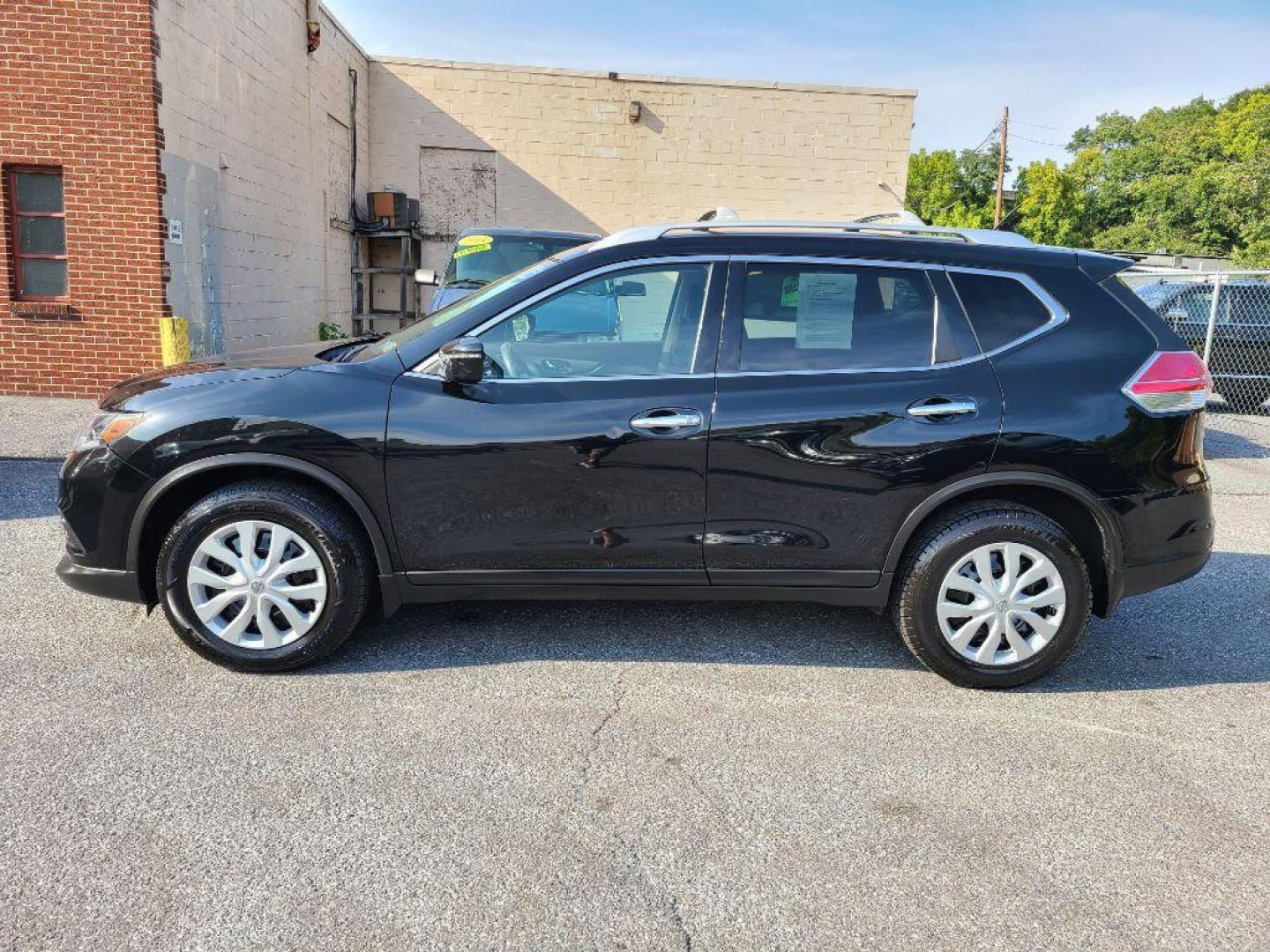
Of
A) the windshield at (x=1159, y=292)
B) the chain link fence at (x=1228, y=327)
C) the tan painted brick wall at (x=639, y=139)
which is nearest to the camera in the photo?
the chain link fence at (x=1228, y=327)

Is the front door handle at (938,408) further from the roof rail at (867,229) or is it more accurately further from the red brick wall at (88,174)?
the red brick wall at (88,174)

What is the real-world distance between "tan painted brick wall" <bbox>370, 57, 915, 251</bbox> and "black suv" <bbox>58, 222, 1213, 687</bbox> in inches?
639

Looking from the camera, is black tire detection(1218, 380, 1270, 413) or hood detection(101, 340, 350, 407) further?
black tire detection(1218, 380, 1270, 413)

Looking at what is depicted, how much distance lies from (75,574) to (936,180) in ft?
237

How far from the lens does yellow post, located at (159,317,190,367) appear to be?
1007 centimetres

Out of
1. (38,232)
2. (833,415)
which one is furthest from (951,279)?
(38,232)

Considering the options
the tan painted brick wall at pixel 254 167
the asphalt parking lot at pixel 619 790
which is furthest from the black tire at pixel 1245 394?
the tan painted brick wall at pixel 254 167

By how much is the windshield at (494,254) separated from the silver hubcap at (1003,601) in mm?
6880

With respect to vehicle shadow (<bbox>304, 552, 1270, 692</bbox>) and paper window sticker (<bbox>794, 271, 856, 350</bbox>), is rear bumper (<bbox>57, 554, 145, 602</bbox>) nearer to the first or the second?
vehicle shadow (<bbox>304, 552, 1270, 692</bbox>)

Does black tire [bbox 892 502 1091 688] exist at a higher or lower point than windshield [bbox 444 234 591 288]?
lower

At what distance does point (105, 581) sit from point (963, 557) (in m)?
3.46

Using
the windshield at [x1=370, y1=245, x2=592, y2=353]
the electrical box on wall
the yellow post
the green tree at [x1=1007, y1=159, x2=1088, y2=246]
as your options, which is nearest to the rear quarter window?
the windshield at [x1=370, y1=245, x2=592, y2=353]

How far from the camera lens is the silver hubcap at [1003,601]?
386 centimetres

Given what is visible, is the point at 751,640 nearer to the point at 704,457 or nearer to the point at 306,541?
the point at 704,457
